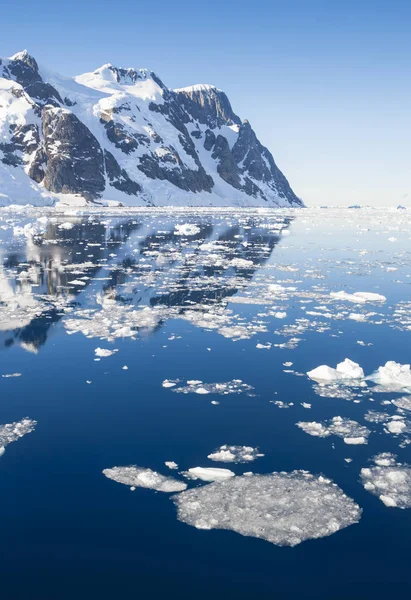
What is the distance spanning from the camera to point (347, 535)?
6.49m

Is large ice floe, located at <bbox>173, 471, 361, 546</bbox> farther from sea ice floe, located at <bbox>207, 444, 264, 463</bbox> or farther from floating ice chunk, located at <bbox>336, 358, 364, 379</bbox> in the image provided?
floating ice chunk, located at <bbox>336, 358, 364, 379</bbox>

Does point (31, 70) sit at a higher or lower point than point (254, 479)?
Result: higher

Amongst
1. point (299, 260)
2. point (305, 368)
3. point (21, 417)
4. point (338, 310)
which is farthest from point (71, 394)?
point (299, 260)

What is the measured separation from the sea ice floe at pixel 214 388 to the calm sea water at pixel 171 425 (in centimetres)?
22

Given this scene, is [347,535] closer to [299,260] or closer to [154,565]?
[154,565]

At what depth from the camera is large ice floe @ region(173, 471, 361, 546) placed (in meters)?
6.57

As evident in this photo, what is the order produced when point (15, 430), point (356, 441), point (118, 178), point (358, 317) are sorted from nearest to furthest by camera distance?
point (356, 441) → point (15, 430) → point (358, 317) → point (118, 178)

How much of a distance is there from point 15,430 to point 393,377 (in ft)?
28.4

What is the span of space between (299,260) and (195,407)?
24.7 metres

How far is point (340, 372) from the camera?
1205 cm

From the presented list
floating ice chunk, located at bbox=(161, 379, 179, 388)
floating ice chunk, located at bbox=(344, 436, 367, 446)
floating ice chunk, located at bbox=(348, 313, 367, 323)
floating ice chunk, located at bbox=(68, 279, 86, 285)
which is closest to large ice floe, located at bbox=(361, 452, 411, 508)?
floating ice chunk, located at bbox=(344, 436, 367, 446)

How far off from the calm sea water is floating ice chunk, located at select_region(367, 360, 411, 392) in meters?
0.57

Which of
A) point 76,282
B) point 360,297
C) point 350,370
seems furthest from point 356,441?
point 76,282

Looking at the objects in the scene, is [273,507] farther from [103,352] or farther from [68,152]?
[68,152]
